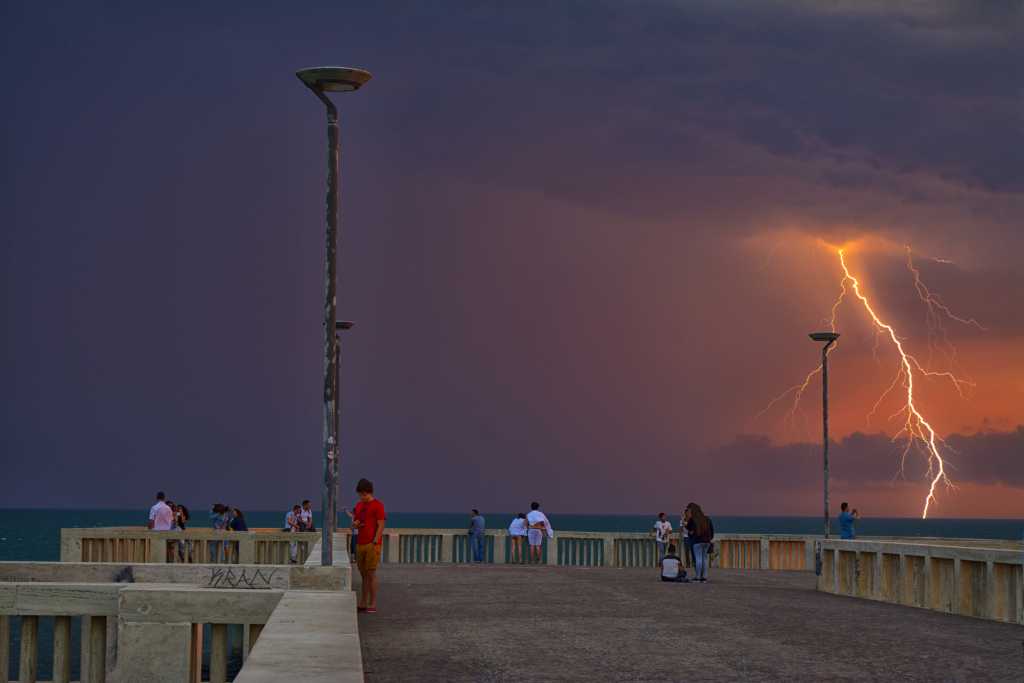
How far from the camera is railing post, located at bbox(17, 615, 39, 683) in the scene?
15203 mm

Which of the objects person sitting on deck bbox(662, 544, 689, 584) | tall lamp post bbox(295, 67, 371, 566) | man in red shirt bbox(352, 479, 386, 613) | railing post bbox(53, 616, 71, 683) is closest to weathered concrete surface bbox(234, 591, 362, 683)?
railing post bbox(53, 616, 71, 683)

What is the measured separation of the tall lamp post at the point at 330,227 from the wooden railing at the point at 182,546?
14.5 metres

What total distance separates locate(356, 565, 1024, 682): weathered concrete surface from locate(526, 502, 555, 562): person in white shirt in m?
14.7

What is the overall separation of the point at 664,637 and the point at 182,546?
19812 mm

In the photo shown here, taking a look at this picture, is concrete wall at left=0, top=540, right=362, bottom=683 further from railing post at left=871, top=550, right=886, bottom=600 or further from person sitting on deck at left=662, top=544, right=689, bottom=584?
person sitting on deck at left=662, top=544, right=689, bottom=584

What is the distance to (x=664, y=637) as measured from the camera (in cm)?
1952

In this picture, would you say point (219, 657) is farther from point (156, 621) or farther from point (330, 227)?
point (330, 227)

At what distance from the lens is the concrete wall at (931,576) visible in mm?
22906

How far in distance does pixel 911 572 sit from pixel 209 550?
17.6 meters

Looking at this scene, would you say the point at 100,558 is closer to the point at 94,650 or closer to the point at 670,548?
the point at 670,548

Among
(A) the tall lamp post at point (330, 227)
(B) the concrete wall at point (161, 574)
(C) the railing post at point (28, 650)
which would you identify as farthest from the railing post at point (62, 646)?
(A) the tall lamp post at point (330, 227)

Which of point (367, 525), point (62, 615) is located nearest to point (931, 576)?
point (367, 525)

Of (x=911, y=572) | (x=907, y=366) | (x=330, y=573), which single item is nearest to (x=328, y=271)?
(x=330, y=573)

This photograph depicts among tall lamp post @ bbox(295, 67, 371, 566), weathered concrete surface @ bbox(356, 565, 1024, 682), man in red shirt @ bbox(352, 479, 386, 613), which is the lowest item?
weathered concrete surface @ bbox(356, 565, 1024, 682)
